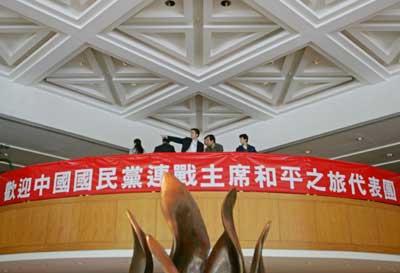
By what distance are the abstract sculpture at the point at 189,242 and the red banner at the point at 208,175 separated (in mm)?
5105

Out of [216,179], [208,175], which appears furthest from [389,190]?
[208,175]

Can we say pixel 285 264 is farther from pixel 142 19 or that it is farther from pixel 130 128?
pixel 130 128

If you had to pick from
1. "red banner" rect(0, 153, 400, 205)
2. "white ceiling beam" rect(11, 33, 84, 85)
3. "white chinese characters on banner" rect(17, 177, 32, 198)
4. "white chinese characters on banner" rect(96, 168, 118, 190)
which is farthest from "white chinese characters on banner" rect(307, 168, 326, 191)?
"white ceiling beam" rect(11, 33, 84, 85)

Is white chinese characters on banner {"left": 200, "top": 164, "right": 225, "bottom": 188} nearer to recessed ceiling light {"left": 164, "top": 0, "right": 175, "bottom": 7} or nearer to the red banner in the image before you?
the red banner

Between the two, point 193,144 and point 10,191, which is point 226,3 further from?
point 10,191

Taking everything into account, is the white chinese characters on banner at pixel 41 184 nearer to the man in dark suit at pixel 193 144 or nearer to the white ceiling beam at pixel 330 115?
the man in dark suit at pixel 193 144

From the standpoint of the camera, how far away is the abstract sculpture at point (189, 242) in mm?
2160

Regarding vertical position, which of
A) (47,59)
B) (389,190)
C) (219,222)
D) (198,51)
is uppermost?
(198,51)

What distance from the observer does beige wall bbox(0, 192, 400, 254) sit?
23.4 ft

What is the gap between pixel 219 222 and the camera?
7.12 metres

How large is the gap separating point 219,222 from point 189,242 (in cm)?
500

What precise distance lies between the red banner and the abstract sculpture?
511cm

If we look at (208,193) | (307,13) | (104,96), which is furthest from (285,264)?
(104,96)

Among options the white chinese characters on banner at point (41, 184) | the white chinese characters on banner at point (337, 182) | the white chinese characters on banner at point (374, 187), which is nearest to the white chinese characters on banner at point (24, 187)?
the white chinese characters on banner at point (41, 184)
